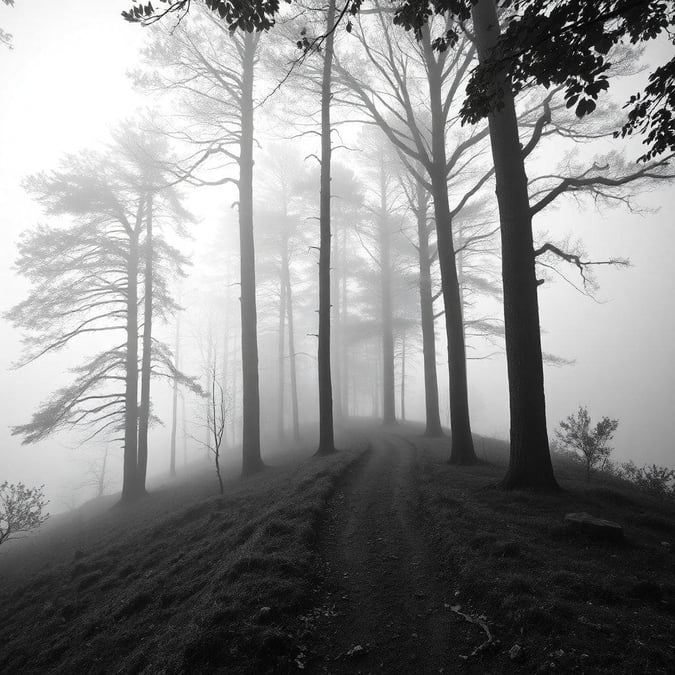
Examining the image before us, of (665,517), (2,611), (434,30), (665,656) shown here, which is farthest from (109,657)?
(434,30)

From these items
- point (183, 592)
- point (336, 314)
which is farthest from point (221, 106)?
point (336, 314)

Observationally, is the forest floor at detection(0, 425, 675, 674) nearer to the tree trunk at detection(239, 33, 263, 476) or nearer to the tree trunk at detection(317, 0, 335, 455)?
the tree trunk at detection(317, 0, 335, 455)

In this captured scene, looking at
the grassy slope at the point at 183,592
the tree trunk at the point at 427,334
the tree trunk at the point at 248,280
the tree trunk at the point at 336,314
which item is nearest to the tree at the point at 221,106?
the tree trunk at the point at 248,280

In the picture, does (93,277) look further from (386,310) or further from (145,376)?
(386,310)

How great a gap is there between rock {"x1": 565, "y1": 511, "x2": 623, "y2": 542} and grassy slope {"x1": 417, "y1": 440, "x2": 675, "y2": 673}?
11 cm

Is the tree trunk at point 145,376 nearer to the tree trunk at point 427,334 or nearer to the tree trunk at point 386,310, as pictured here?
the tree trunk at point 427,334

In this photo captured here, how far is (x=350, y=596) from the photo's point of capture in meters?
4.34

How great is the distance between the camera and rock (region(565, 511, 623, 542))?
4828 millimetres

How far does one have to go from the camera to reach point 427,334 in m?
16.5

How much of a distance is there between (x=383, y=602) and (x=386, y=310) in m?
18.2

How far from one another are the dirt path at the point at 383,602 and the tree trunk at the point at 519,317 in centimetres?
223

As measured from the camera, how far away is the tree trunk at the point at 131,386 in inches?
565

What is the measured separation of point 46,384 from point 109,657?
3527 inches

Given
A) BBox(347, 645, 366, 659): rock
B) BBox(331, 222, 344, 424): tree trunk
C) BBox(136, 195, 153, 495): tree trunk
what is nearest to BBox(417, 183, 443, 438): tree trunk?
BBox(331, 222, 344, 424): tree trunk
